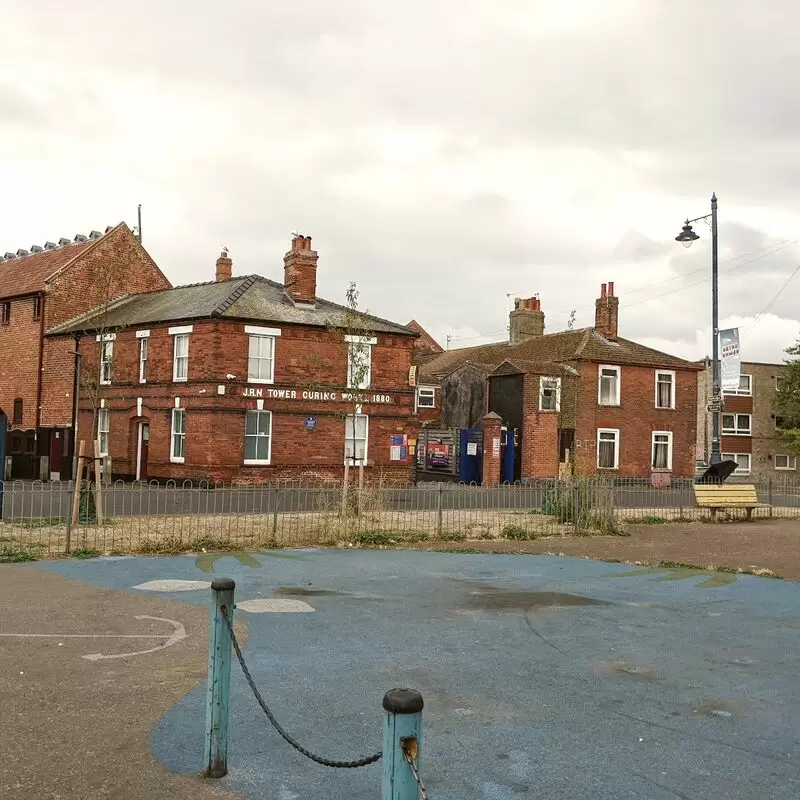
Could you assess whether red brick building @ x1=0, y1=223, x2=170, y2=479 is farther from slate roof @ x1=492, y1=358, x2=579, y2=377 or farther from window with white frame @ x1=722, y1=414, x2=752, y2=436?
window with white frame @ x1=722, y1=414, x2=752, y2=436

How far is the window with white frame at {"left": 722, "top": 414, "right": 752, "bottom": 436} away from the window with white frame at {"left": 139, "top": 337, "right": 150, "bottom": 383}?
3194 centimetres

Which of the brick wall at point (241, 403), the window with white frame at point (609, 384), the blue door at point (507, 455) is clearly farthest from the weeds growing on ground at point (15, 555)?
the window with white frame at point (609, 384)

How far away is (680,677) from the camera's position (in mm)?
6648

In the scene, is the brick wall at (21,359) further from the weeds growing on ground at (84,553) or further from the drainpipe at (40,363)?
the weeds growing on ground at (84,553)

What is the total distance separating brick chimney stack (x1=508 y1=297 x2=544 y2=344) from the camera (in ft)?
158

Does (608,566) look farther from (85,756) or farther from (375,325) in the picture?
(375,325)

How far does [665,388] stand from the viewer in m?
39.9

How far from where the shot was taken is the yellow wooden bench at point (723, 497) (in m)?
20.1

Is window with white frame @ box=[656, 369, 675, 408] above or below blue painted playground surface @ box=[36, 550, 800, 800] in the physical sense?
above

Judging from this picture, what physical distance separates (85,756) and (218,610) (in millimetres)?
1249

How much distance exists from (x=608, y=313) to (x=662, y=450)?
7.16m

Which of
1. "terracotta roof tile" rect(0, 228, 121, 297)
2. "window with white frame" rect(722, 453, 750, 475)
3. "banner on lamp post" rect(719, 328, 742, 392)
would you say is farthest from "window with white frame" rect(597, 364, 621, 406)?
"terracotta roof tile" rect(0, 228, 121, 297)

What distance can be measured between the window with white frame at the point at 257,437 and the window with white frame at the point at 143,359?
16.3ft

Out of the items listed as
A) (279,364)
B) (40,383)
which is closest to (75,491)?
(279,364)
